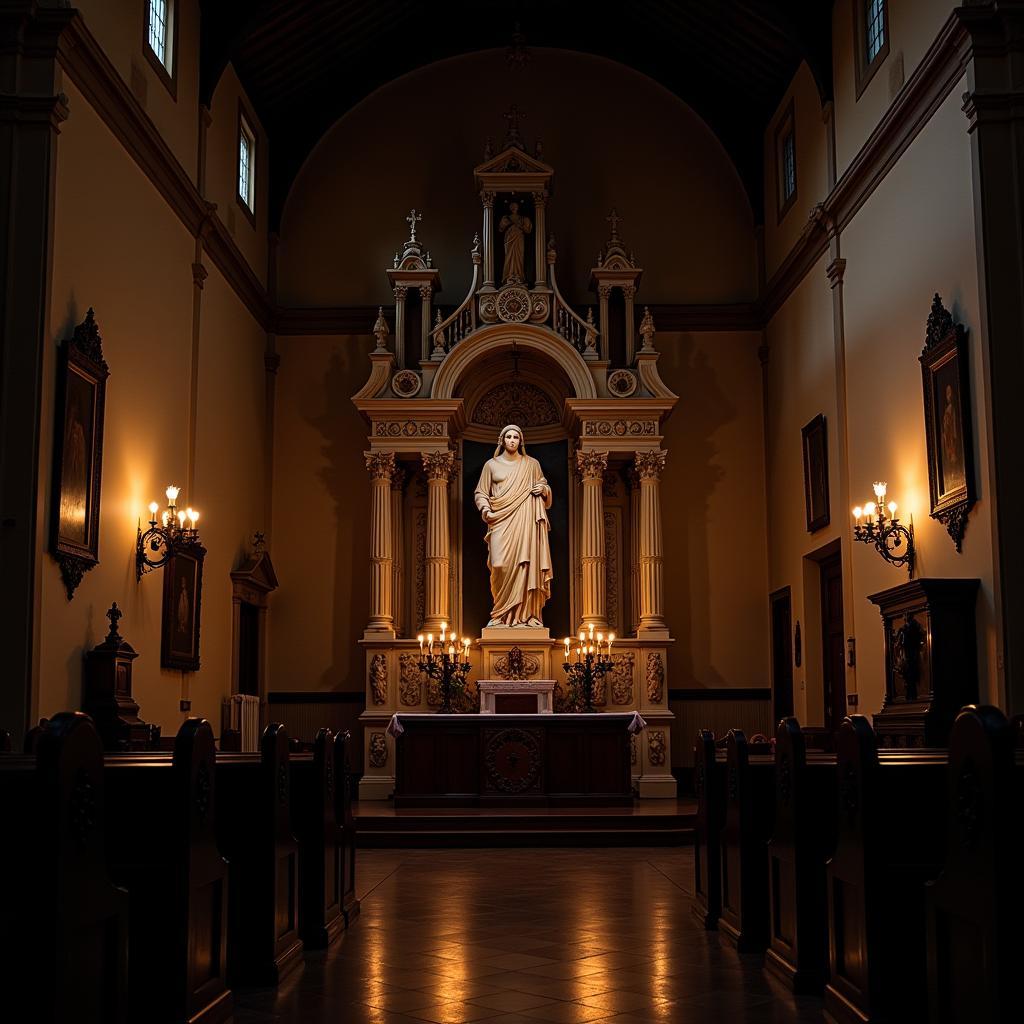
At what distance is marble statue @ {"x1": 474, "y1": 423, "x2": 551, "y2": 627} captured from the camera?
16.4 meters

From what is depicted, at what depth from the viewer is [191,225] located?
1366 centimetres

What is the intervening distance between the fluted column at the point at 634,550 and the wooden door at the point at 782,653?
190cm

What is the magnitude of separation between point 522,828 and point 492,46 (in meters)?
11.4

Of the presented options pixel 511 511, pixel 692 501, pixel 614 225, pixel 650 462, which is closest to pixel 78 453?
pixel 511 511

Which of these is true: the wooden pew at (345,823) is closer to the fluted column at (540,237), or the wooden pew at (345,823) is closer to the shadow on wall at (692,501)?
the shadow on wall at (692,501)

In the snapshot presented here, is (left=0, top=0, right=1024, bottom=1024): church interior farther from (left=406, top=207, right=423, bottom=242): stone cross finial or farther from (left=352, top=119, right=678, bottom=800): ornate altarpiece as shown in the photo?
(left=406, top=207, right=423, bottom=242): stone cross finial

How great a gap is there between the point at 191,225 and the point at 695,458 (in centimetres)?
768

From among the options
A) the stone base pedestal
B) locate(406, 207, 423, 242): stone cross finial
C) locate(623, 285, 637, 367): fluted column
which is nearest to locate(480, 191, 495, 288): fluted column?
locate(406, 207, 423, 242): stone cross finial

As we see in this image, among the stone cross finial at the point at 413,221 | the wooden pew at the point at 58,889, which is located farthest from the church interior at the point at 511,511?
the stone cross finial at the point at 413,221

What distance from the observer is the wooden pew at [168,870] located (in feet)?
16.0

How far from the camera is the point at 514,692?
15500 mm

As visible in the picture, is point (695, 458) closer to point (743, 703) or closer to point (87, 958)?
point (743, 703)

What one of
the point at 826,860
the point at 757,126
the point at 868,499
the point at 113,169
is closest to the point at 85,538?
the point at 113,169

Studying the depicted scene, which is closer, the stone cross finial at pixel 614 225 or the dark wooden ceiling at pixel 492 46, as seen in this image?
the dark wooden ceiling at pixel 492 46
